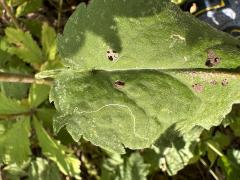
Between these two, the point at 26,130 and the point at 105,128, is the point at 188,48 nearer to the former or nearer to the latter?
the point at 105,128

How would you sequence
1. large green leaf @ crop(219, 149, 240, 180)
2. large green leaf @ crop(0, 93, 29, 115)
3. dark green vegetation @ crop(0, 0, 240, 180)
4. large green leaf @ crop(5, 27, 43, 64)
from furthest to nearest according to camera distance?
large green leaf @ crop(219, 149, 240, 180), large green leaf @ crop(5, 27, 43, 64), large green leaf @ crop(0, 93, 29, 115), dark green vegetation @ crop(0, 0, 240, 180)

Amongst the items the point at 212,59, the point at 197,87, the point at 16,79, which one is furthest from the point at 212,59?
the point at 16,79

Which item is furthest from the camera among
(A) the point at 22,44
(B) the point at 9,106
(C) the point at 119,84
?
(A) the point at 22,44

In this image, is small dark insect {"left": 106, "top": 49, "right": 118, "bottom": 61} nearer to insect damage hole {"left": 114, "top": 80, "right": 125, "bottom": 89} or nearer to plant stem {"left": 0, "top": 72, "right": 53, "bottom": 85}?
insect damage hole {"left": 114, "top": 80, "right": 125, "bottom": 89}

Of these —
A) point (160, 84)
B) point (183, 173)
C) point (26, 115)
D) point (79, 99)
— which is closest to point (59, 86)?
point (79, 99)

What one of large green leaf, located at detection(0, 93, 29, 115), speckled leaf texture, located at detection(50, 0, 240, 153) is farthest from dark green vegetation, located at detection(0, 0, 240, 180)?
large green leaf, located at detection(0, 93, 29, 115)

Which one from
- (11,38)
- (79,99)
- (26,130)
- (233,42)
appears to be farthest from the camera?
(11,38)

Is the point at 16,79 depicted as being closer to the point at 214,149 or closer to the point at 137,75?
the point at 137,75

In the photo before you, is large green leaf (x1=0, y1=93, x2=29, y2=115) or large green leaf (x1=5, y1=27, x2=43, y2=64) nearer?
large green leaf (x1=0, y1=93, x2=29, y2=115)
